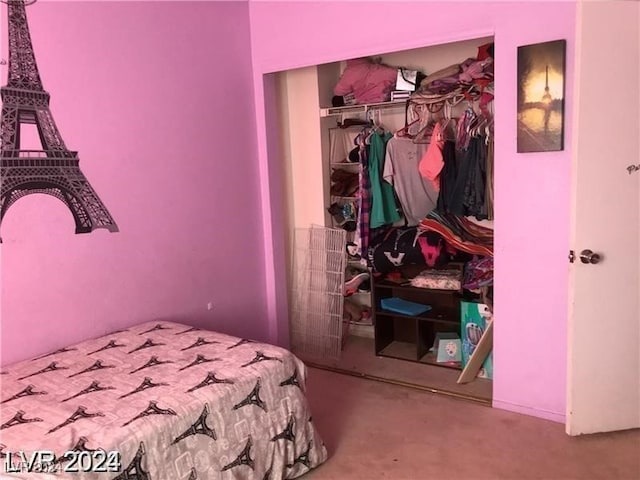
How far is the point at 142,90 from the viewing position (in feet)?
10.1

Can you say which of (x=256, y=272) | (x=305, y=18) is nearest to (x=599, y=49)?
(x=305, y=18)

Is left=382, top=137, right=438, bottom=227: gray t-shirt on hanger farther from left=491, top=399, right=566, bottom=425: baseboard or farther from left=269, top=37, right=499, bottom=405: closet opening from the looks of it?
left=491, top=399, right=566, bottom=425: baseboard

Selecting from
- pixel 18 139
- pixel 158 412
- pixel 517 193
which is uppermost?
pixel 18 139

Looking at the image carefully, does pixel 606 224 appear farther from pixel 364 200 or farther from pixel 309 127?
pixel 309 127

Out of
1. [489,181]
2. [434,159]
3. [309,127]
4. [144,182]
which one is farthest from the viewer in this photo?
[309,127]

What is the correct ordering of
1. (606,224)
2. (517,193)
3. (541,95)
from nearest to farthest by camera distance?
(606,224), (541,95), (517,193)

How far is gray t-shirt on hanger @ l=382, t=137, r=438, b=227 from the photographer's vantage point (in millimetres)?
3811

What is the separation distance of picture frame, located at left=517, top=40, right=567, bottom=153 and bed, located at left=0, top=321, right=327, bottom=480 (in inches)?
63.1

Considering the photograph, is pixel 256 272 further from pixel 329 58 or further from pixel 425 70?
pixel 425 70

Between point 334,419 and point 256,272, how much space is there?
126 cm

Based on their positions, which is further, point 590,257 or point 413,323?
point 413,323

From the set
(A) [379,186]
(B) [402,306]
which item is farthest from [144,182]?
(B) [402,306]

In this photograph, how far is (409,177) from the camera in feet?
12.6

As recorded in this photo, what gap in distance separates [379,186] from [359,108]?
0.58m
